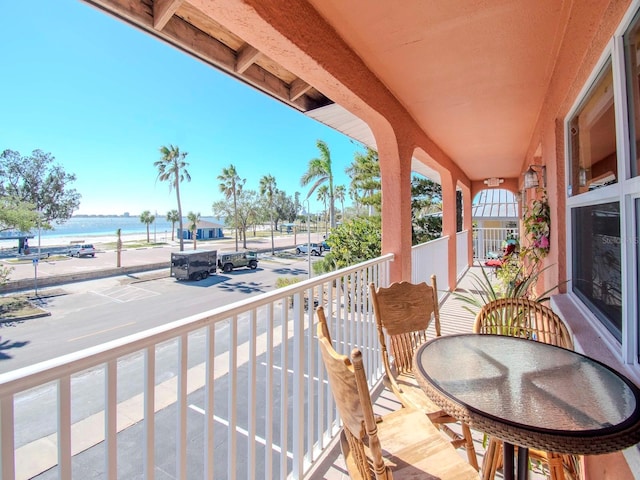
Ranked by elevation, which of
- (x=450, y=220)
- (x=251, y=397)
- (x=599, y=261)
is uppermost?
(x=450, y=220)

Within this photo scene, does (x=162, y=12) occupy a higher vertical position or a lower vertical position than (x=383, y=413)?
higher

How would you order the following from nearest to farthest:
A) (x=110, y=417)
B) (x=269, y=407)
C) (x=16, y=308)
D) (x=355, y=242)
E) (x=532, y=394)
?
(x=110, y=417) < (x=532, y=394) < (x=269, y=407) < (x=355, y=242) < (x=16, y=308)

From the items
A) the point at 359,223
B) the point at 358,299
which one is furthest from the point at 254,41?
the point at 359,223

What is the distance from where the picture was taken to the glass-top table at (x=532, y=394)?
0.80 meters

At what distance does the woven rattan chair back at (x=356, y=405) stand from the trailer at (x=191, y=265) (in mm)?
17776

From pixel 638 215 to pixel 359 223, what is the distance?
7.11 meters

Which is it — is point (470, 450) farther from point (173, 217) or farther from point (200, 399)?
point (173, 217)

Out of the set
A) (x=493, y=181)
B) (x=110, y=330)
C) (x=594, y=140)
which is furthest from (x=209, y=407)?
(x=110, y=330)

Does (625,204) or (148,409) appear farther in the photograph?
(625,204)

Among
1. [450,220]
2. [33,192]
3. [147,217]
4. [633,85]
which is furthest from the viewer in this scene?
[147,217]

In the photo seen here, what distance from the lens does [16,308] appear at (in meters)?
8.97

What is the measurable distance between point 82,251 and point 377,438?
2397cm

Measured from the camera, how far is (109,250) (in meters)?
23.2

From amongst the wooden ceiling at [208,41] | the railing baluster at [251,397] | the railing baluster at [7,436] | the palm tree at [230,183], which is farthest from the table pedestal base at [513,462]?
the palm tree at [230,183]
